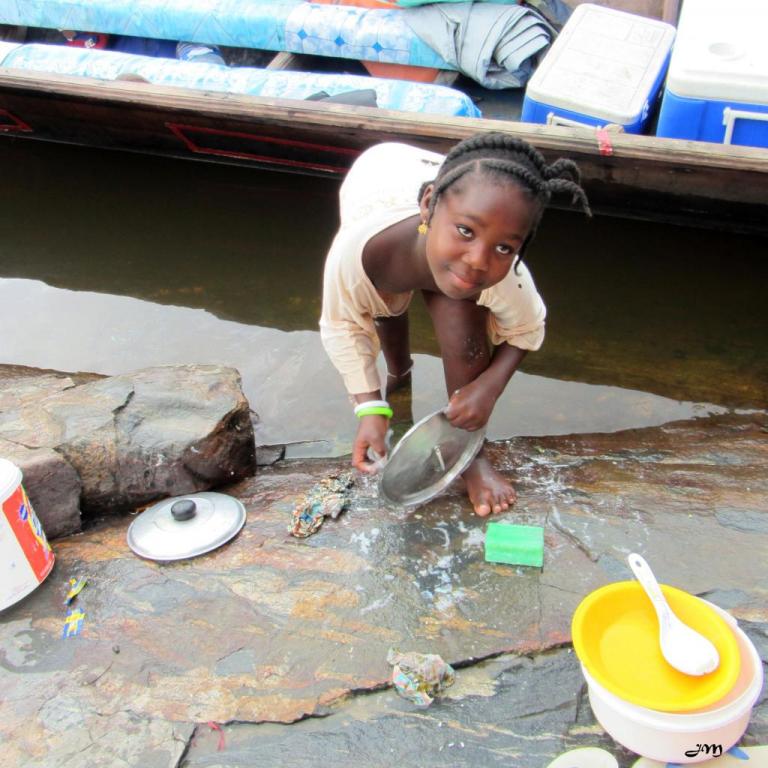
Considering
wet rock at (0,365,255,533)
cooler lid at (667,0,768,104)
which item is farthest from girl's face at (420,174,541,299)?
cooler lid at (667,0,768,104)

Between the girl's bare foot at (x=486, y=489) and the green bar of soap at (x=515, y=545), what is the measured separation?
124 millimetres

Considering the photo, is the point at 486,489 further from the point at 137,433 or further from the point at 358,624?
the point at 137,433

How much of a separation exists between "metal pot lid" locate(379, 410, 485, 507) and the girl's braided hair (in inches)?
28.7

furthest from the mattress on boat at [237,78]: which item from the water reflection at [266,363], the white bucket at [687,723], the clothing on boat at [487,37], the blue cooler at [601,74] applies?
the white bucket at [687,723]

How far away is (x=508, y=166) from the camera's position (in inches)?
70.2

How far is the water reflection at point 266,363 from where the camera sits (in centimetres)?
319

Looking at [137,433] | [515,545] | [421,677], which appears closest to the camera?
[421,677]

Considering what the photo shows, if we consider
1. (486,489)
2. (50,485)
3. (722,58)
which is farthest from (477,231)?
(722,58)

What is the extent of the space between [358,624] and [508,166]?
1.24m

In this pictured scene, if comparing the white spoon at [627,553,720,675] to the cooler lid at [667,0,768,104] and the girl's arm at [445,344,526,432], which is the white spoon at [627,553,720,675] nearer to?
the girl's arm at [445,344,526,432]

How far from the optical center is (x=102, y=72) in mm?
4750

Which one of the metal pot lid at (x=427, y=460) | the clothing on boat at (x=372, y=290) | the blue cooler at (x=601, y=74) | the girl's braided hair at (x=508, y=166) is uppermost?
the blue cooler at (x=601, y=74)

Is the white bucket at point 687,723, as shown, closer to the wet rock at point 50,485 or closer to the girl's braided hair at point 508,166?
the girl's braided hair at point 508,166

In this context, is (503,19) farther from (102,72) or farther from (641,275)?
(102,72)
